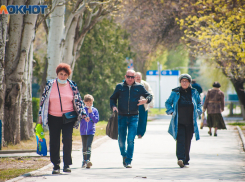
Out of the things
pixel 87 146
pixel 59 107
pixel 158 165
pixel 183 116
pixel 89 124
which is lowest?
pixel 158 165

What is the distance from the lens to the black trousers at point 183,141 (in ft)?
27.9

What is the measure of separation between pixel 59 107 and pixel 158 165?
94.4 inches

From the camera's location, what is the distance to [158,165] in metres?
8.86

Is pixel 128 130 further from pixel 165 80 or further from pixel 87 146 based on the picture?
pixel 165 80

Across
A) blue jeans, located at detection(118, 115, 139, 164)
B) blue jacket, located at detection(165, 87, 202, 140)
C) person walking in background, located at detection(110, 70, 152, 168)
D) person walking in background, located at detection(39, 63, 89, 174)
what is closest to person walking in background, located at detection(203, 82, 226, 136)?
blue jacket, located at detection(165, 87, 202, 140)

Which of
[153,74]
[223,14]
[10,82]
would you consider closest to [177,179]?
[10,82]

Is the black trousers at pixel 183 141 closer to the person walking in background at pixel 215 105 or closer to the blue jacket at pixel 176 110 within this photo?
the blue jacket at pixel 176 110

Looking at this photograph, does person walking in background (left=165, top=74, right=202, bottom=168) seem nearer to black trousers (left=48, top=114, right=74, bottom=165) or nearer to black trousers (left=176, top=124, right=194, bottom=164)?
black trousers (left=176, top=124, right=194, bottom=164)

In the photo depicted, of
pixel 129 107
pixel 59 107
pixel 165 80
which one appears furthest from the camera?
pixel 165 80

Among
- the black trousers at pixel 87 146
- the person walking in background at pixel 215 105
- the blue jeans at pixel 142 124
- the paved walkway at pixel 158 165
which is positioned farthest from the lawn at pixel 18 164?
the person walking in background at pixel 215 105

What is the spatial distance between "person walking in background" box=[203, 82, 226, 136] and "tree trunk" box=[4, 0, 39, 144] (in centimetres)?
608

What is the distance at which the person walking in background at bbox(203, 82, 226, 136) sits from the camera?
14789mm

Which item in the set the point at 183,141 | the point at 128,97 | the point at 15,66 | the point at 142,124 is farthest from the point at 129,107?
the point at 15,66

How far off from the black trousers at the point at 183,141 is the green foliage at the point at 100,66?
1406 cm
